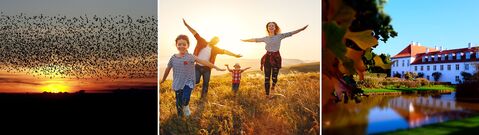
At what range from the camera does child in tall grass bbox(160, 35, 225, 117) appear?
2793mm

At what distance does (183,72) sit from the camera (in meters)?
2.82

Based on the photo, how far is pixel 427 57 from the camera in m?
2.79

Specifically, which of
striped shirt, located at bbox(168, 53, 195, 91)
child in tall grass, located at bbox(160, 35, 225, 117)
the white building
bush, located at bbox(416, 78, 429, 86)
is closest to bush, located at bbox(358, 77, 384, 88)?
the white building

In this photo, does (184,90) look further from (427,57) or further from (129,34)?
(427,57)

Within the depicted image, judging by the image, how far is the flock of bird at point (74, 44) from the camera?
2.85 m

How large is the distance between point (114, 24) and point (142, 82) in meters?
0.43

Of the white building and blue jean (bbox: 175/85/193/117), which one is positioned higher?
the white building

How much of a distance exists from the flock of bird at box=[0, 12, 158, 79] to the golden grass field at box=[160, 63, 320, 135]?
1.05 ft

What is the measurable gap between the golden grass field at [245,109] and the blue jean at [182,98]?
0.03 metres

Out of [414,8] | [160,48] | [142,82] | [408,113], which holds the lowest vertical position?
[408,113]

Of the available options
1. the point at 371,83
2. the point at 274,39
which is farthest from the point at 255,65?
the point at 371,83

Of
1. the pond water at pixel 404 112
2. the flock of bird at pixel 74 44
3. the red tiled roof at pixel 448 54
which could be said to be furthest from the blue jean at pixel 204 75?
the red tiled roof at pixel 448 54

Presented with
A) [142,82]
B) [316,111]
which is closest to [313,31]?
[316,111]

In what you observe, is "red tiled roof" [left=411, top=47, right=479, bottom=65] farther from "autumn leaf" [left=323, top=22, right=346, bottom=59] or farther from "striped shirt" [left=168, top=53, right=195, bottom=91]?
"striped shirt" [left=168, top=53, right=195, bottom=91]
